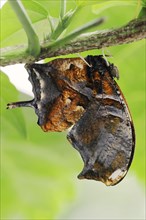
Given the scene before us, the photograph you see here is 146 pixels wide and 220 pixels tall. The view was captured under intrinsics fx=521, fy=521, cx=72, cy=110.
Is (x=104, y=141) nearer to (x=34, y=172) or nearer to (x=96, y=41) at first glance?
(x=96, y=41)

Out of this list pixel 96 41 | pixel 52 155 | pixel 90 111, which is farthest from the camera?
pixel 52 155

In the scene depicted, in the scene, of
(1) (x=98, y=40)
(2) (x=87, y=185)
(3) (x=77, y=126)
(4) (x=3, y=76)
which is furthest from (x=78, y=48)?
(2) (x=87, y=185)

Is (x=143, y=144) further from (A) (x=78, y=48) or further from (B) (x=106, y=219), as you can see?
(A) (x=78, y=48)

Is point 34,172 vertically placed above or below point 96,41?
below

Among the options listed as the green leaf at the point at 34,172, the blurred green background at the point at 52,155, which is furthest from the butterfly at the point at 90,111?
the green leaf at the point at 34,172

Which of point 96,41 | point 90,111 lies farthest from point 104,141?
point 96,41

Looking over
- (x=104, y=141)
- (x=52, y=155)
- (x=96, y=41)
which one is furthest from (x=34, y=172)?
(x=96, y=41)

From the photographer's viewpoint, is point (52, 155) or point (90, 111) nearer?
point (90, 111)

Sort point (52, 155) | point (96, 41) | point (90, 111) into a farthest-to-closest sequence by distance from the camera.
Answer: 1. point (52, 155)
2. point (90, 111)
3. point (96, 41)
